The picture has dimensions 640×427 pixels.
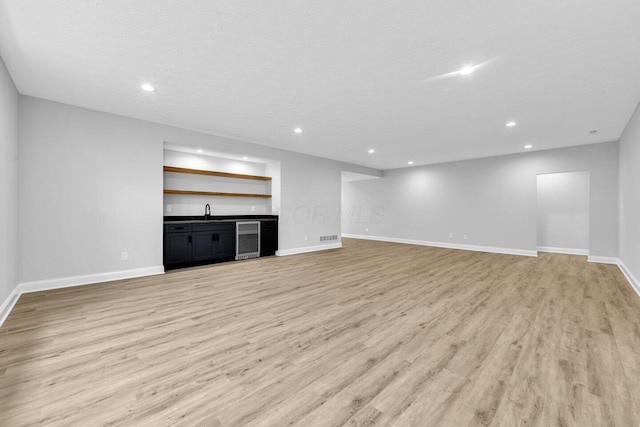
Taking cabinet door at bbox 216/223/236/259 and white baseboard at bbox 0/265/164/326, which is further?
cabinet door at bbox 216/223/236/259

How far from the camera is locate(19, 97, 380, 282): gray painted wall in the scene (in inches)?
141

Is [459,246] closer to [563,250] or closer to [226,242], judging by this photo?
[563,250]

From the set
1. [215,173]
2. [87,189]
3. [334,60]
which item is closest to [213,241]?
[215,173]

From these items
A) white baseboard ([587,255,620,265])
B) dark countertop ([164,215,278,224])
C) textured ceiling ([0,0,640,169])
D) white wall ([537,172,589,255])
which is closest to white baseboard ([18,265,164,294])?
dark countertop ([164,215,278,224])

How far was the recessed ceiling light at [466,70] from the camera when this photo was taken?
275 centimetres

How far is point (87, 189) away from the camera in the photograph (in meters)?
3.95

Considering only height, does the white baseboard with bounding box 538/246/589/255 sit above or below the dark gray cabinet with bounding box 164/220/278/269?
below

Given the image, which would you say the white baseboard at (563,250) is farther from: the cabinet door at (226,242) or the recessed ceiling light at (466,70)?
the cabinet door at (226,242)

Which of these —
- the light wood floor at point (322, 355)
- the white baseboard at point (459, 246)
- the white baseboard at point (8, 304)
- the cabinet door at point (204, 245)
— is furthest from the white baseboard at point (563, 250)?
the white baseboard at point (8, 304)

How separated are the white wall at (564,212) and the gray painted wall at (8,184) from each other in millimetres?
10780

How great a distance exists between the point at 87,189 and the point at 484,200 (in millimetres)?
9107

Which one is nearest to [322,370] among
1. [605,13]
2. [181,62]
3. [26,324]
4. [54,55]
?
[26,324]

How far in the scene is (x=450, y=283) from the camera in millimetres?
4082

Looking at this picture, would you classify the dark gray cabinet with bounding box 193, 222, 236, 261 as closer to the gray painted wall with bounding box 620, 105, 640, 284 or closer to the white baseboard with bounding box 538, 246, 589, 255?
the gray painted wall with bounding box 620, 105, 640, 284
